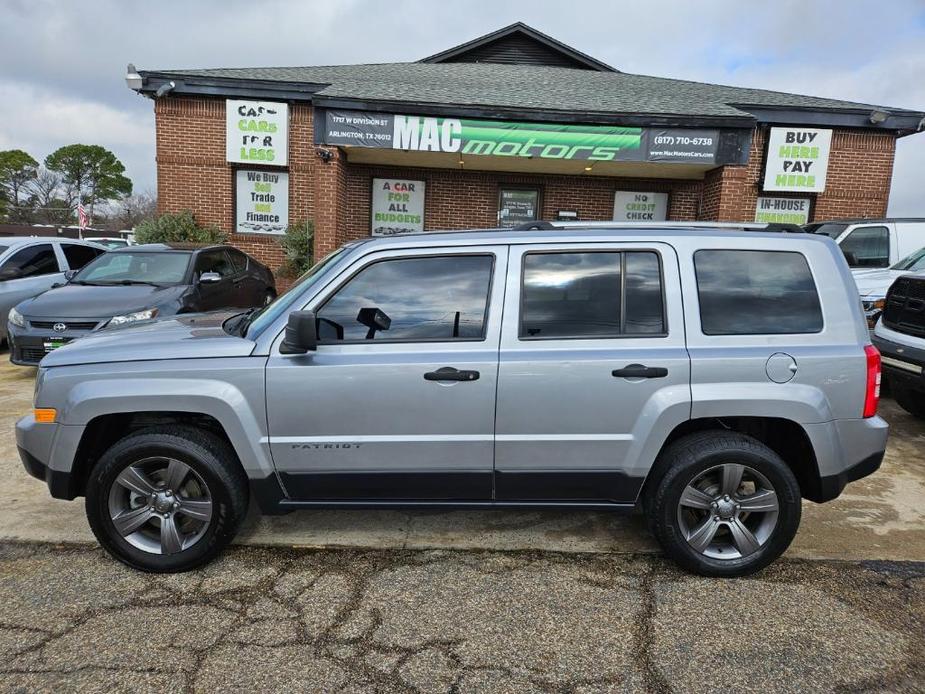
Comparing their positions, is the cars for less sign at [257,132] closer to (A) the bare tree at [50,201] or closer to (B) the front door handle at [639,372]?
(B) the front door handle at [639,372]

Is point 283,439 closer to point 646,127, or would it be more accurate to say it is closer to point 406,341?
point 406,341

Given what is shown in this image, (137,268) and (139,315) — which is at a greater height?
(137,268)

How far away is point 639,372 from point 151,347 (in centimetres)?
249

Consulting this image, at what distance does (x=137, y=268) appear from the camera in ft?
25.7

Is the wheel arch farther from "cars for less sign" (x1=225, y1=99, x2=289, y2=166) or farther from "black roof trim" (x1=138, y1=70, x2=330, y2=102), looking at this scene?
"cars for less sign" (x1=225, y1=99, x2=289, y2=166)

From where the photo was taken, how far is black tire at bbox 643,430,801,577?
10.1 ft

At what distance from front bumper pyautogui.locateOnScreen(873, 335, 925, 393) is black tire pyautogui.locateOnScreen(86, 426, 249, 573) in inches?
212

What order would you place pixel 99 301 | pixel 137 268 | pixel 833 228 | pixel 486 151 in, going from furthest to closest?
pixel 486 151
pixel 833 228
pixel 137 268
pixel 99 301

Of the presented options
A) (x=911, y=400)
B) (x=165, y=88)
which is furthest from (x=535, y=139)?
(x=165, y=88)

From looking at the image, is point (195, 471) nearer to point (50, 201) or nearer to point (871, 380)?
point (871, 380)

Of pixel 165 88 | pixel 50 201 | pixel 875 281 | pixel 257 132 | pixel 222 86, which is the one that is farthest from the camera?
pixel 50 201

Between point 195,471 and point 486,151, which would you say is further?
point 486,151

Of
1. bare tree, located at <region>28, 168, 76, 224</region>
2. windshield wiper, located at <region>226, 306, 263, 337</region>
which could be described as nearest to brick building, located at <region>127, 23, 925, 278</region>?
windshield wiper, located at <region>226, 306, 263, 337</region>

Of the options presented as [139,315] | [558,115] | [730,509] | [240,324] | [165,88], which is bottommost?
[730,509]
